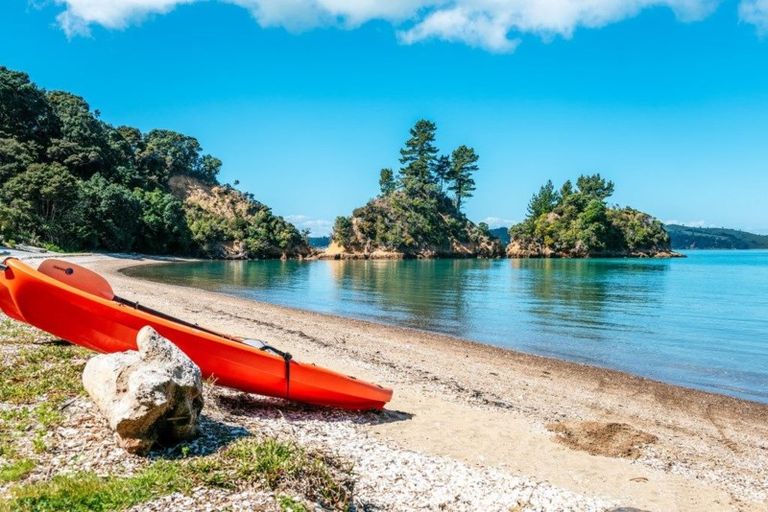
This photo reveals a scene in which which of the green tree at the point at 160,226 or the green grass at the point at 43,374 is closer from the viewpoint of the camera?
the green grass at the point at 43,374

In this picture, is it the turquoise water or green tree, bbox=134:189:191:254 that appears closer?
the turquoise water

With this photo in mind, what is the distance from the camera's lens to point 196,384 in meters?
5.96

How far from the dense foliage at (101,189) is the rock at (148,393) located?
50.1 m

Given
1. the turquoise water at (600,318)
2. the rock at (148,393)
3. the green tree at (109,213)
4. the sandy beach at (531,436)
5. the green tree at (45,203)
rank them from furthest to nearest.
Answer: the green tree at (109,213) → the green tree at (45,203) → the turquoise water at (600,318) → the sandy beach at (531,436) → the rock at (148,393)

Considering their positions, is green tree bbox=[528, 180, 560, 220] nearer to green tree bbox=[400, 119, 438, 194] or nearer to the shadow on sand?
green tree bbox=[400, 119, 438, 194]

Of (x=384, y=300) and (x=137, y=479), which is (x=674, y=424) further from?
(x=384, y=300)

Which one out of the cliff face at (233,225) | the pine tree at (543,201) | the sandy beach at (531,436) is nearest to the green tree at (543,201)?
the pine tree at (543,201)

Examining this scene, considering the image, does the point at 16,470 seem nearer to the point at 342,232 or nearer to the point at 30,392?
the point at 30,392

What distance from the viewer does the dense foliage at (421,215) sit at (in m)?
121

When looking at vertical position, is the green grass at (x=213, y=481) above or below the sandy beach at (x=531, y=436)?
above

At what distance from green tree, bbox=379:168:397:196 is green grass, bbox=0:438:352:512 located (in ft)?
434

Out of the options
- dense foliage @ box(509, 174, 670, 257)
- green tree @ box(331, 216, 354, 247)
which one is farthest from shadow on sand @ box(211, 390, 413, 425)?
dense foliage @ box(509, 174, 670, 257)

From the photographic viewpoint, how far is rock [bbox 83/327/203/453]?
5465 mm

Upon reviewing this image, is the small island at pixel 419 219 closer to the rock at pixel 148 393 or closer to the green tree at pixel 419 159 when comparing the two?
the green tree at pixel 419 159
